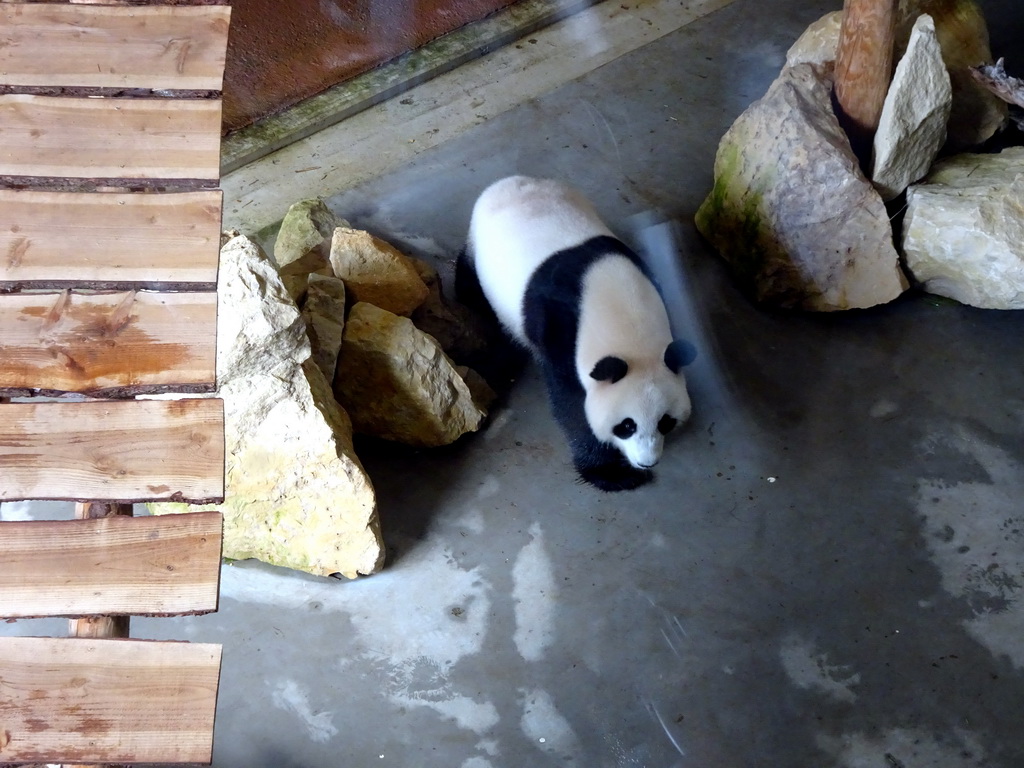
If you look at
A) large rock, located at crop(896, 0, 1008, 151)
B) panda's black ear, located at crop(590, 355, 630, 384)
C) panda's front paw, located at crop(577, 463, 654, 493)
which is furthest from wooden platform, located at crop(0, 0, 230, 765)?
large rock, located at crop(896, 0, 1008, 151)

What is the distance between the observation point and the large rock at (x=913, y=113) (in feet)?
12.5

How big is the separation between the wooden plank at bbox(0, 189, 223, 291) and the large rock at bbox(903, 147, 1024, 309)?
307 centimetres

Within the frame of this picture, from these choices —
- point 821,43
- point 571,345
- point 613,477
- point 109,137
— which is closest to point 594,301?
point 571,345

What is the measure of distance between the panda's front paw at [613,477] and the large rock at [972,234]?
1645 mm

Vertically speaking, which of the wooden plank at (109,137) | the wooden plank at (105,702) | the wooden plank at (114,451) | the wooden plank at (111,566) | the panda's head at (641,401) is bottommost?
the panda's head at (641,401)

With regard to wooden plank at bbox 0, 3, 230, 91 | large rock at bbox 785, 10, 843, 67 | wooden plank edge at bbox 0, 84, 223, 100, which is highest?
wooden plank at bbox 0, 3, 230, 91

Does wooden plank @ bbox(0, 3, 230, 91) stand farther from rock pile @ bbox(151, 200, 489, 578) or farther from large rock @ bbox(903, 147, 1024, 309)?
large rock @ bbox(903, 147, 1024, 309)

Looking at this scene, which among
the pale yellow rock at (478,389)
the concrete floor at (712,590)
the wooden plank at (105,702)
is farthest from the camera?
the pale yellow rock at (478,389)

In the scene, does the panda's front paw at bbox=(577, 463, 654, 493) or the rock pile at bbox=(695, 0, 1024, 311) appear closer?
the panda's front paw at bbox=(577, 463, 654, 493)

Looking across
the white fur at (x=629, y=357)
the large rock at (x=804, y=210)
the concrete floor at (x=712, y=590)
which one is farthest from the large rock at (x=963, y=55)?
the white fur at (x=629, y=357)

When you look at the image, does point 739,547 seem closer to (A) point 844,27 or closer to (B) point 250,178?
(A) point 844,27

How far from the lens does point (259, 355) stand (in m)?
3.22

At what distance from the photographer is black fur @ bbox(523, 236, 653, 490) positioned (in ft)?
11.7

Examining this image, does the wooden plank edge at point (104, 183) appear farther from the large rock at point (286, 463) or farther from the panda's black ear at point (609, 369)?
the panda's black ear at point (609, 369)
